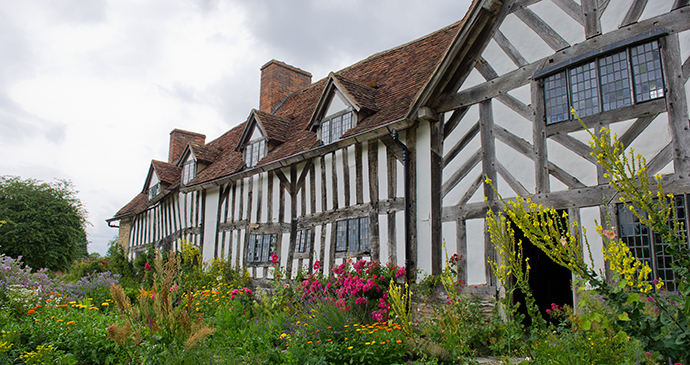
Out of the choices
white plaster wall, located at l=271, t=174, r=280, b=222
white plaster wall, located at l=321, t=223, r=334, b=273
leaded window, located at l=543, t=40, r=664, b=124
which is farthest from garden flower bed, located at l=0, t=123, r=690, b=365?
white plaster wall, located at l=271, t=174, r=280, b=222

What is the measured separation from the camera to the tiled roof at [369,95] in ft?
28.3

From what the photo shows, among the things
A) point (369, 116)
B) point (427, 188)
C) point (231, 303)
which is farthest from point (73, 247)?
point (427, 188)

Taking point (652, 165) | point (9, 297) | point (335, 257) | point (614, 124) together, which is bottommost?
point (9, 297)

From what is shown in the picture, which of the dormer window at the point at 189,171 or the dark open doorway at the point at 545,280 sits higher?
the dormer window at the point at 189,171

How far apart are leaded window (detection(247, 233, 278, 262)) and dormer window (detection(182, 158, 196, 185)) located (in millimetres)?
4826

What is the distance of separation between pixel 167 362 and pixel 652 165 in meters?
5.45

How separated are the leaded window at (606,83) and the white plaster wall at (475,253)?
1.74 metres

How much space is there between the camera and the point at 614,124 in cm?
553

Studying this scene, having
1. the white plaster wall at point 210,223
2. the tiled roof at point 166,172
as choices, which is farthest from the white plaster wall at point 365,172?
the tiled roof at point 166,172

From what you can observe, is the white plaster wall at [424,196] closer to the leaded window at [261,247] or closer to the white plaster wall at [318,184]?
the white plaster wall at [318,184]

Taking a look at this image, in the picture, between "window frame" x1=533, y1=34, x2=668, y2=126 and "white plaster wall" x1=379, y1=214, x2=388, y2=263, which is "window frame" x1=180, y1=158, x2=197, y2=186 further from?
"window frame" x1=533, y1=34, x2=668, y2=126

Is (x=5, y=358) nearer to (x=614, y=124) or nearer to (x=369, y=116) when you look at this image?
(x=369, y=116)

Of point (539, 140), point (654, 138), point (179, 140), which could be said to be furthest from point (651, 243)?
point (179, 140)

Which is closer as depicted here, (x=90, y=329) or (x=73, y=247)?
(x=90, y=329)
